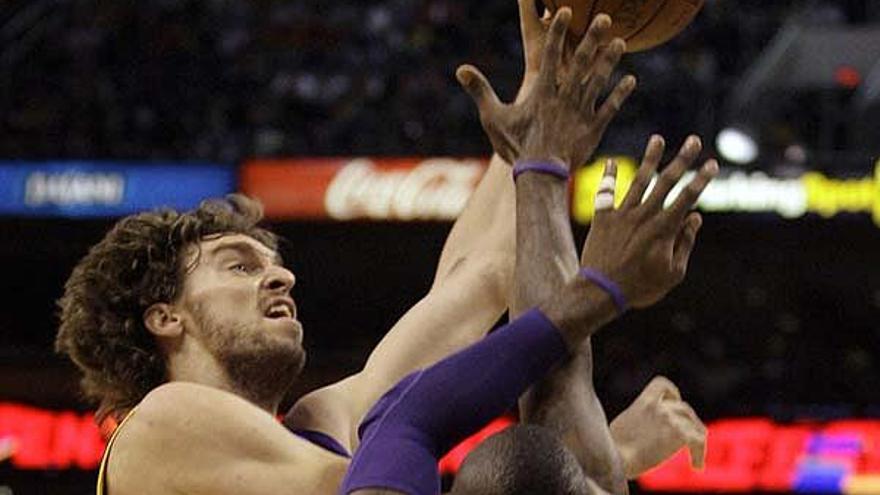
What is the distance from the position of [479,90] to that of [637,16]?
1.32 feet

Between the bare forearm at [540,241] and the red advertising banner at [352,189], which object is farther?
the red advertising banner at [352,189]

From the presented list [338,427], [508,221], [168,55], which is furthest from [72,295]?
[168,55]

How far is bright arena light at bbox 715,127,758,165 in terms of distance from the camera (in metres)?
11.7

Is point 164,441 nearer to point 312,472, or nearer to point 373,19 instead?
point 312,472

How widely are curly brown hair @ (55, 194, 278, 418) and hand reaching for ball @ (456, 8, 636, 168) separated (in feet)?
2.64

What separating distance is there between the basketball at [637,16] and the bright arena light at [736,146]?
8.52 metres

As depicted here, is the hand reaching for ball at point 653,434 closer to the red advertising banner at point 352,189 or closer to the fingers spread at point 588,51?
A: the fingers spread at point 588,51

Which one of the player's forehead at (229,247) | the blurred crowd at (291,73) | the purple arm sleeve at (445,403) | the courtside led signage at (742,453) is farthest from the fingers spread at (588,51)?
the blurred crowd at (291,73)

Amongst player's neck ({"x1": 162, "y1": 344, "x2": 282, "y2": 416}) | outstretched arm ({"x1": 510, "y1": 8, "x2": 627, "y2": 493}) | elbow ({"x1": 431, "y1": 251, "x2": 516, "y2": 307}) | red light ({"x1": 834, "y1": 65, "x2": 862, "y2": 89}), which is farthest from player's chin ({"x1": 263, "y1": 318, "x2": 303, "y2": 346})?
red light ({"x1": 834, "y1": 65, "x2": 862, "y2": 89})

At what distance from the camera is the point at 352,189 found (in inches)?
471

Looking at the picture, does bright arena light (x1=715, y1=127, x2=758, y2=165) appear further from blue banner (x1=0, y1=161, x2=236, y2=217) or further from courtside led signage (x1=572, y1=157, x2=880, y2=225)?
blue banner (x1=0, y1=161, x2=236, y2=217)

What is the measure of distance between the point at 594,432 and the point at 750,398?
9.42 metres

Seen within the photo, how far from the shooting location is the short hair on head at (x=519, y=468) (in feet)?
7.98

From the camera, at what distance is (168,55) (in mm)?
13680
